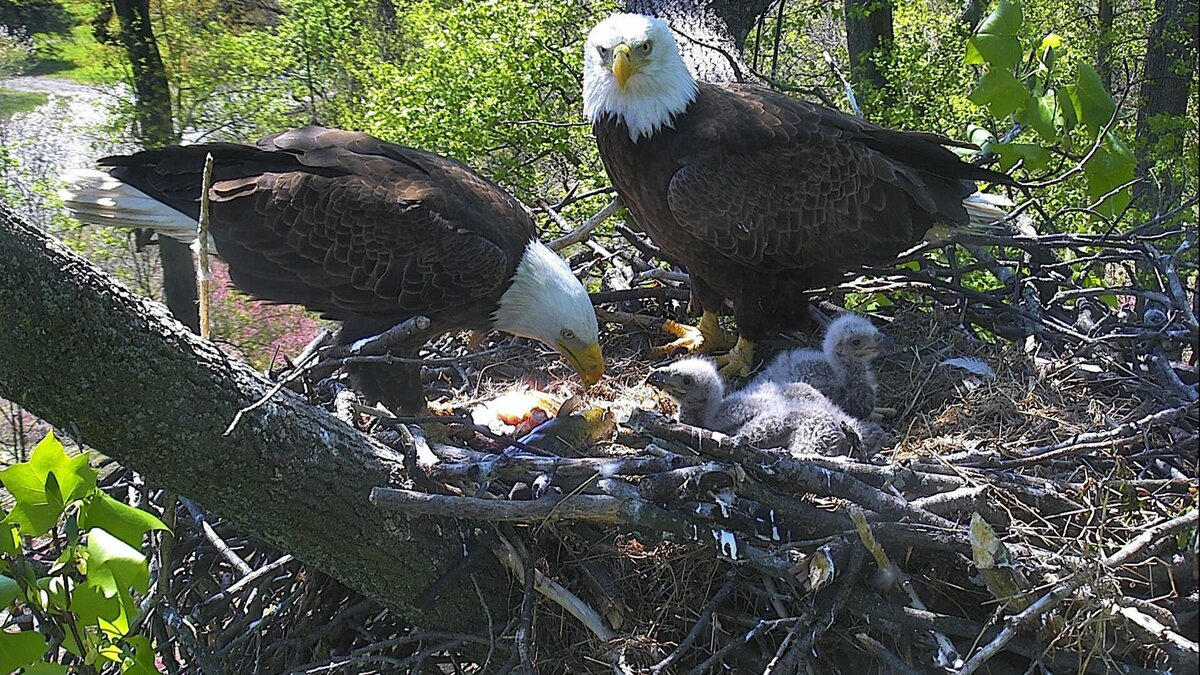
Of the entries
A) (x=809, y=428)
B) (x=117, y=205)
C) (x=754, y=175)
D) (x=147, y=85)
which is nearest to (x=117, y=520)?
(x=809, y=428)

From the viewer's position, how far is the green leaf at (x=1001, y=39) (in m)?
3.10

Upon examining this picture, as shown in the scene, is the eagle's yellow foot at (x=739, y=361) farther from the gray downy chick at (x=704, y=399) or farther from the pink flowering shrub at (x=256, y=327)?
the pink flowering shrub at (x=256, y=327)

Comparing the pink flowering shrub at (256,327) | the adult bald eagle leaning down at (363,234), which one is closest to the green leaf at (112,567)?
the adult bald eagle leaning down at (363,234)

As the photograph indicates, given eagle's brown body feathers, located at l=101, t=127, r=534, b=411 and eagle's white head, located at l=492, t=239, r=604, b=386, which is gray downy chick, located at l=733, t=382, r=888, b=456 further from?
eagle's brown body feathers, located at l=101, t=127, r=534, b=411

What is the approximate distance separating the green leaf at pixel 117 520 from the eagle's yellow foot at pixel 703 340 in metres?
3.00

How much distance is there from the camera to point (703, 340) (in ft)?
15.0

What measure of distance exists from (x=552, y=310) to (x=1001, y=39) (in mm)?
1922

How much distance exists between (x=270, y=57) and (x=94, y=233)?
2180 millimetres

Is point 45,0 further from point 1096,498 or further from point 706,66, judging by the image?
point 1096,498

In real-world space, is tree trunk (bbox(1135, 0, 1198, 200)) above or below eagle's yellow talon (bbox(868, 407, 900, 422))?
above

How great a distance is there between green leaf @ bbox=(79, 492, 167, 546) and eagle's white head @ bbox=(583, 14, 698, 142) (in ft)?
8.91

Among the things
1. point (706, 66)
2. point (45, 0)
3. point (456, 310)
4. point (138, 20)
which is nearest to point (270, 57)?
point (138, 20)

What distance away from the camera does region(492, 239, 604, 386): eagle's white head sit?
3.82 m

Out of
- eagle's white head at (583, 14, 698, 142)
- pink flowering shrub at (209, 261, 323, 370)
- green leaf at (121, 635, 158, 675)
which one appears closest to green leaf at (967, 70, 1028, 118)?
eagle's white head at (583, 14, 698, 142)
